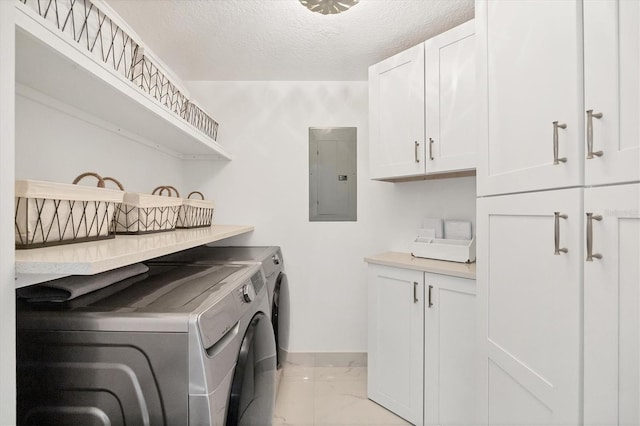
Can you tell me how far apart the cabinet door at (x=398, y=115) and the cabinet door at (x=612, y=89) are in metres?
1.01

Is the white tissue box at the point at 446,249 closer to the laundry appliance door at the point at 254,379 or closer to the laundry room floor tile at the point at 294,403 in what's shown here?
the laundry appliance door at the point at 254,379

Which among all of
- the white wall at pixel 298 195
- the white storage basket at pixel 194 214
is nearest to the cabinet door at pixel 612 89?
the white wall at pixel 298 195

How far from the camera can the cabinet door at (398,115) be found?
5.72 ft

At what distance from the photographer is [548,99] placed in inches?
33.6

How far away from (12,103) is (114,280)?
632 mm

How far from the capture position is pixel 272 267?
6.18ft

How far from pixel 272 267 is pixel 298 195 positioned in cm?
69

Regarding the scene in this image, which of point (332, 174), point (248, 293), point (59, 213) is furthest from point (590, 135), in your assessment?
point (332, 174)

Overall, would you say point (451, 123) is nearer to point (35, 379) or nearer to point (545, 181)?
point (545, 181)

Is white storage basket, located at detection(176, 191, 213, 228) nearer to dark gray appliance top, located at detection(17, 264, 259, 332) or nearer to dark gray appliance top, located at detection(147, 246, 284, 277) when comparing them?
dark gray appliance top, located at detection(147, 246, 284, 277)

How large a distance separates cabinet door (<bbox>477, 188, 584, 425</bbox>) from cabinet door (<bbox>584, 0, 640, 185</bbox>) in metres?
0.11

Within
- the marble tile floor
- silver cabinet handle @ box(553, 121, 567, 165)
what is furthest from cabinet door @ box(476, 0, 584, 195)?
the marble tile floor

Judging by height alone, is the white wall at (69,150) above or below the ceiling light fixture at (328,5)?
below

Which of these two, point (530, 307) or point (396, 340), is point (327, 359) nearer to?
point (396, 340)
